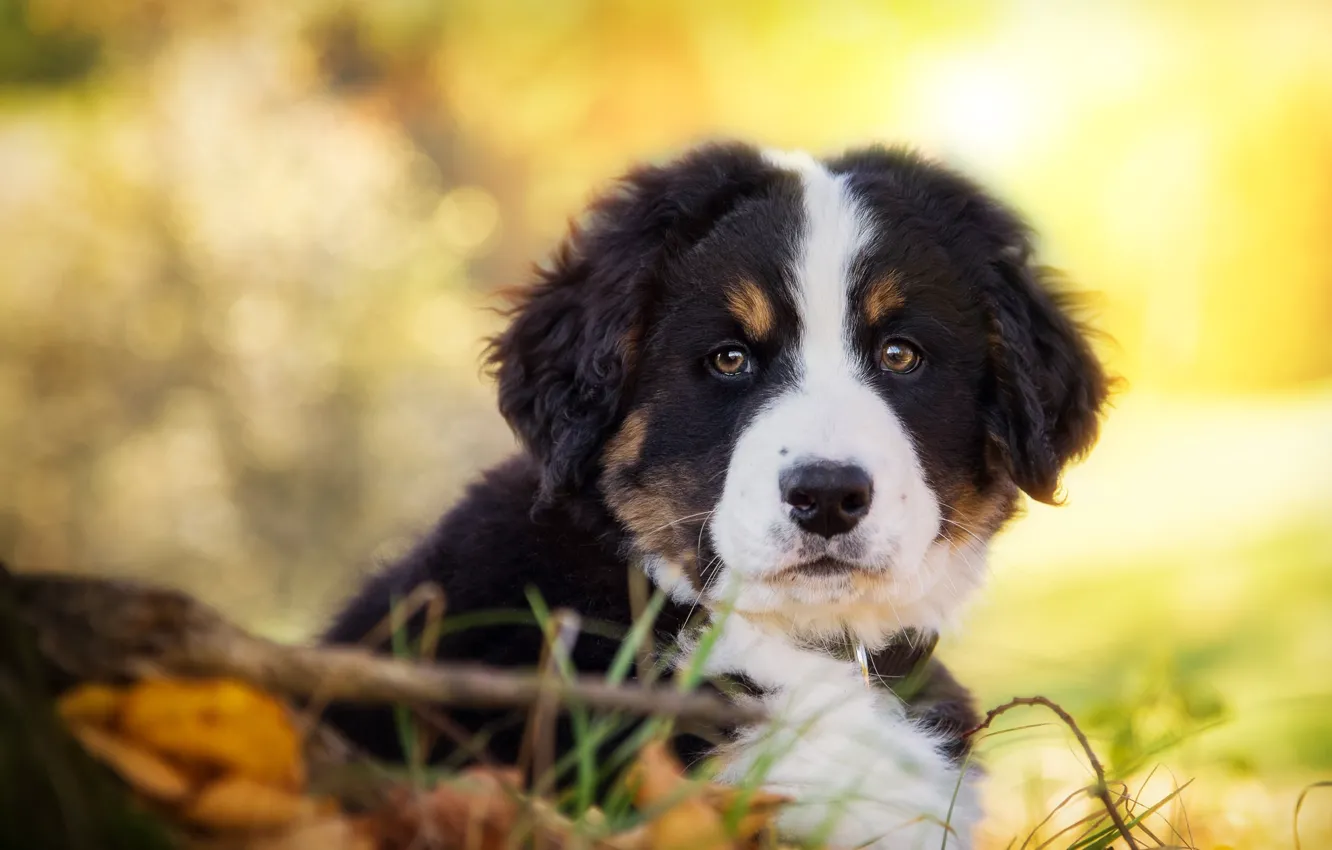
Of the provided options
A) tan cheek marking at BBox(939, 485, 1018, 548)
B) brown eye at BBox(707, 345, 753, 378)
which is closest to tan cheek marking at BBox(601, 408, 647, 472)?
brown eye at BBox(707, 345, 753, 378)

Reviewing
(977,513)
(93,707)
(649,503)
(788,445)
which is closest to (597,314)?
(649,503)

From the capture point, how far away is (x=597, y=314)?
2.86 meters

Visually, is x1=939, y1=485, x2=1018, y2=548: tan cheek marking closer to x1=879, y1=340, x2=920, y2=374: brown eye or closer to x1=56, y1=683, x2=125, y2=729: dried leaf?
x1=879, y1=340, x2=920, y2=374: brown eye

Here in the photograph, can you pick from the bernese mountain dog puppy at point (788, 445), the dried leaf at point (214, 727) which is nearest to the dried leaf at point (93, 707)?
the dried leaf at point (214, 727)

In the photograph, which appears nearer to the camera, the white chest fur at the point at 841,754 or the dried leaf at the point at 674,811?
the dried leaf at the point at 674,811

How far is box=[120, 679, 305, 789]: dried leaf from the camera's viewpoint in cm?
145

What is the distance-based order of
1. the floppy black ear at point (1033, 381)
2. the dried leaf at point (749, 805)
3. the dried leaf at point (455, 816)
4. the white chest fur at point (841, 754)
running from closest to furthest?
the dried leaf at point (455, 816)
the dried leaf at point (749, 805)
the white chest fur at point (841, 754)
the floppy black ear at point (1033, 381)

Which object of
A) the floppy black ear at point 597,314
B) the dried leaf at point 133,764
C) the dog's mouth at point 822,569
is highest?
the floppy black ear at point 597,314

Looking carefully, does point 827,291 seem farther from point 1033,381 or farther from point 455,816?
point 455,816

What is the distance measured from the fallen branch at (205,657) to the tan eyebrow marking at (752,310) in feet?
4.43

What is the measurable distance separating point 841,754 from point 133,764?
148 centimetres

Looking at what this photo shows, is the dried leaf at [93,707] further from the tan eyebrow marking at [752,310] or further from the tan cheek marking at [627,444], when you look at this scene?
the tan eyebrow marking at [752,310]

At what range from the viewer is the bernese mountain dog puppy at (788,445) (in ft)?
8.29

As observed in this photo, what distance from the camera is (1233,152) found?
8375 mm
